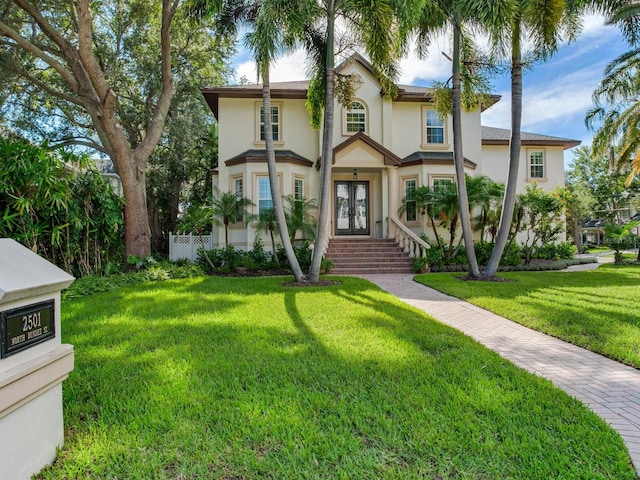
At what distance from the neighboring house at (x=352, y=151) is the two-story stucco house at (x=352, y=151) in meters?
0.04

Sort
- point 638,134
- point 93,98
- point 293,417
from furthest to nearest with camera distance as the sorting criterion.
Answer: point 638,134, point 93,98, point 293,417

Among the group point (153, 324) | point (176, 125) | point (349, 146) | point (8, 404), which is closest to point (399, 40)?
point (349, 146)

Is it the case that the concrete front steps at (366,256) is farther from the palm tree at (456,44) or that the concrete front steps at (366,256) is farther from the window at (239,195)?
the window at (239,195)

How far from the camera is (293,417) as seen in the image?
285cm

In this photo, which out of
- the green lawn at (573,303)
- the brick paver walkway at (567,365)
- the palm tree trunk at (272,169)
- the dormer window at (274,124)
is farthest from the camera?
the dormer window at (274,124)

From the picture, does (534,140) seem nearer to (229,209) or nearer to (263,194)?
(263,194)

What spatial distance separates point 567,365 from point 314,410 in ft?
10.9

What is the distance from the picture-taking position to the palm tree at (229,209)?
14.3m

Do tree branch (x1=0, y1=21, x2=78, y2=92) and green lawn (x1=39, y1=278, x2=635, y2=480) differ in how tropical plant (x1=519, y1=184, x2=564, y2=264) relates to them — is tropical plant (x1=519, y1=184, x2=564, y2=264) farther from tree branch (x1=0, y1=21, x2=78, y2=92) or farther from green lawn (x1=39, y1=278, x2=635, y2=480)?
tree branch (x1=0, y1=21, x2=78, y2=92)

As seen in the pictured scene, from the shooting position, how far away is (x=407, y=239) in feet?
46.8

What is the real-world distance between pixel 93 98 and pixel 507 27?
12.5 meters

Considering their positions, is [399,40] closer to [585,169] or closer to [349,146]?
[349,146]

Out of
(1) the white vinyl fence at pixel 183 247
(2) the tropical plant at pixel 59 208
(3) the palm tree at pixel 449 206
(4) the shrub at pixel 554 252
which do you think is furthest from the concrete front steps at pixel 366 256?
(2) the tropical plant at pixel 59 208

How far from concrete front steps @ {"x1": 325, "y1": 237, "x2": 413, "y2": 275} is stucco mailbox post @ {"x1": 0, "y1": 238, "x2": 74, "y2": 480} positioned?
10.8 metres
